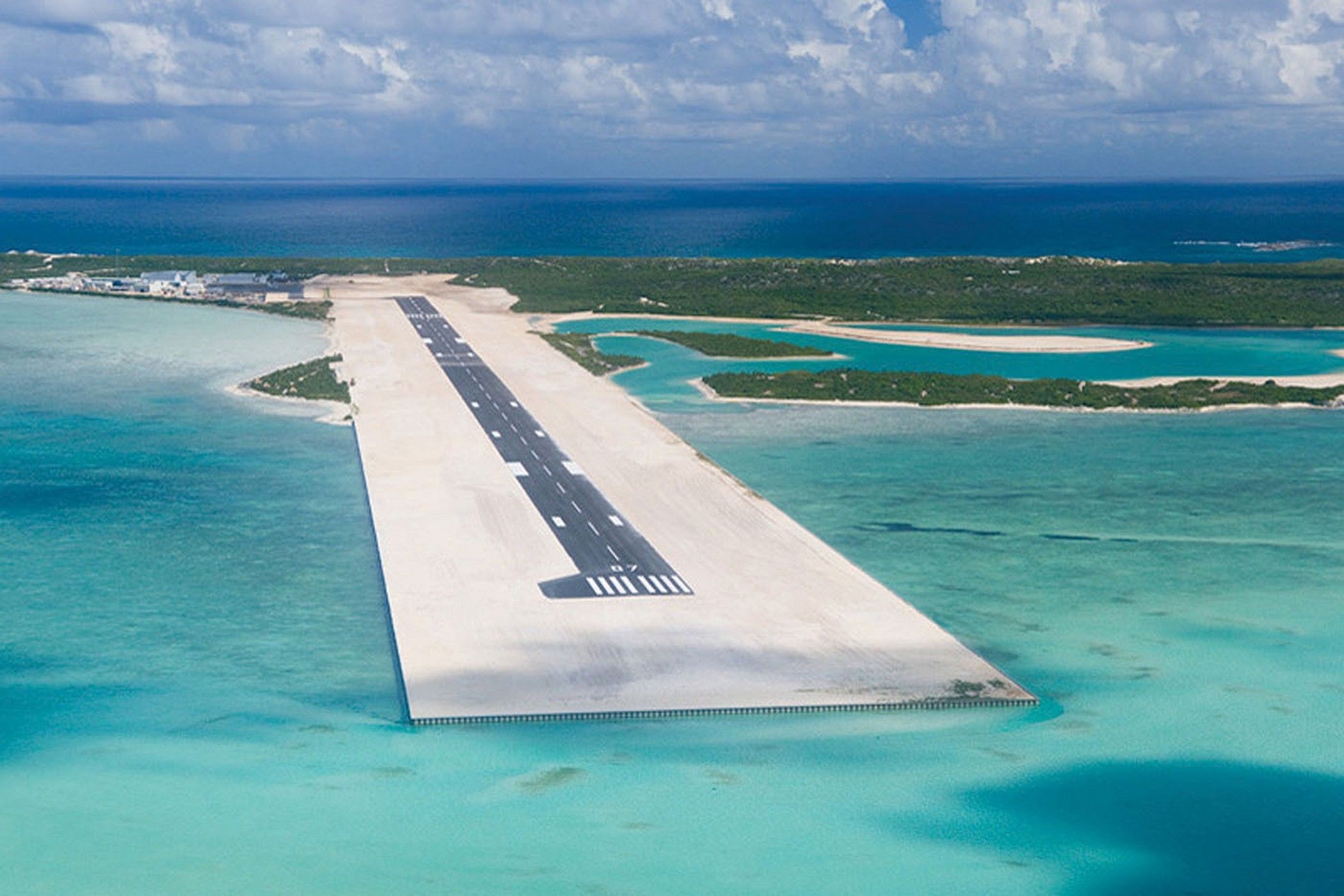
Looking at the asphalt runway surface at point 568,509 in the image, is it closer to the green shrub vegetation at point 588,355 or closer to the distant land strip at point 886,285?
the green shrub vegetation at point 588,355

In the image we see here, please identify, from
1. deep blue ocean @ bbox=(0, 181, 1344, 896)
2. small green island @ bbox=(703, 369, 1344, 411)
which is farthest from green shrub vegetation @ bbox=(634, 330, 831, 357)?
deep blue ocean @ bbox=(0, 181, 1344, 896)

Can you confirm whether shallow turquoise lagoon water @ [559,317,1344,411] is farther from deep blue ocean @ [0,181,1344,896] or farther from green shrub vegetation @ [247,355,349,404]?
deep blue ocean @ [0,181,1344,896]

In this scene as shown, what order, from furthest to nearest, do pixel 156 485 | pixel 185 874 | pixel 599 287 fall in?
pixel 599 287 < pixel 156 485 < pixel 185 874

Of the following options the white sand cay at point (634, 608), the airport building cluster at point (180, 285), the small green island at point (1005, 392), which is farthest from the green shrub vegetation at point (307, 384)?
the airport building cluster at point (180, 285)

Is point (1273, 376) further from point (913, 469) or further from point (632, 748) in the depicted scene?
point (632, 748)

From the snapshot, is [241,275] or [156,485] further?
[241,275]

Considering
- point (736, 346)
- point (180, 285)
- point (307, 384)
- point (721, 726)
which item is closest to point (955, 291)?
point (736, 346)

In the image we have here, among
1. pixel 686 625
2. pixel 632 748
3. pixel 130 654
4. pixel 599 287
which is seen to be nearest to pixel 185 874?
pixel 632 748
